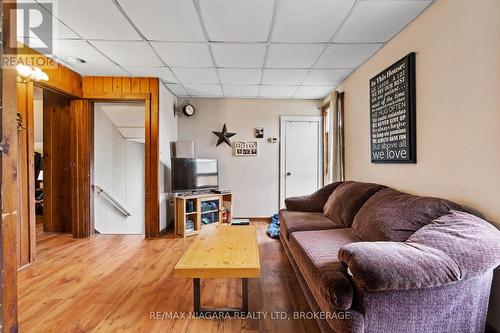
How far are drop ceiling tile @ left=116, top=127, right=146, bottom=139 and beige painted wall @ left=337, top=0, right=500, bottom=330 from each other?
14.4 feet

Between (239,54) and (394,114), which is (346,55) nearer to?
(394,114)

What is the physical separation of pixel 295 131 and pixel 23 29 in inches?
154

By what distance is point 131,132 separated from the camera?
4844 mm

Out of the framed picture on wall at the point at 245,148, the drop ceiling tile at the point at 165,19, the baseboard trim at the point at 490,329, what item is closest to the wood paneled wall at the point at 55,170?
the drop ceiling tile at the point at 165,19

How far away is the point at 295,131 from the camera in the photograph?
186 inches

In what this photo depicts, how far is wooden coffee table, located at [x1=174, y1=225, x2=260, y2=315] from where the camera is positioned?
162cm

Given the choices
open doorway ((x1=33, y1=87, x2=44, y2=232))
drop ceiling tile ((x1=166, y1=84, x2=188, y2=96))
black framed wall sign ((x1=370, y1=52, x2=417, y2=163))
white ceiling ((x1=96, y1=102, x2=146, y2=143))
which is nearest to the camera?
black framed wall sign ((x1=370, y1=52, x2=417, y2=163))

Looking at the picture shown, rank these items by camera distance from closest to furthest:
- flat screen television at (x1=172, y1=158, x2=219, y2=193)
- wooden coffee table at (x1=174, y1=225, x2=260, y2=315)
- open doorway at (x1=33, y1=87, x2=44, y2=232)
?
1. wooden coffee table at (x1=174, y1=225, x2=260, y2=315)
2. flat screen television at (x1=172, y1=158, x2=219, y2=193)
3. open doorway at (x1=33, y1=87, x2=44, y2=232)

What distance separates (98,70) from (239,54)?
2014mm

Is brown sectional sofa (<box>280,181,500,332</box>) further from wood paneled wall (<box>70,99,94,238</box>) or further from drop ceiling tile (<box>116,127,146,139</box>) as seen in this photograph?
drop ceiling tile (<box>116,127,146,139</box>)

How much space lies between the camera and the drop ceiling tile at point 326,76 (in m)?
3.32

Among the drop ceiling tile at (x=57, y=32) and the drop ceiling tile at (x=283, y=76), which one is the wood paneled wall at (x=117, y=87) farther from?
the drop ceiling tile at (x=283, y=76)

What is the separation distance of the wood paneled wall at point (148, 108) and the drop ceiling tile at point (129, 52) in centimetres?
53

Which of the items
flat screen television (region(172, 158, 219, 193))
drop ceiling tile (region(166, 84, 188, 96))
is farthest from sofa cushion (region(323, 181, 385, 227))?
drop ceiling tile (region(166, 84, 188, 96))
